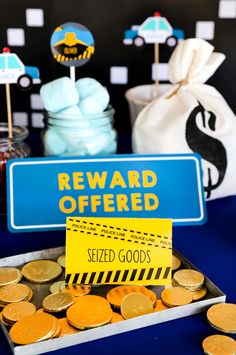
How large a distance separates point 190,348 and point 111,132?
→ 0.45 metres

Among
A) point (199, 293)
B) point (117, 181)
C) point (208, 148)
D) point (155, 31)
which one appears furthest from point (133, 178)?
point (155, 31)

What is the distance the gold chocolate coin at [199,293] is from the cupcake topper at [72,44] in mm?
419

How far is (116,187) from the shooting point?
2.76 ft

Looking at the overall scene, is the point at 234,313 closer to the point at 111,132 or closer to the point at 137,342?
the point at 137,342

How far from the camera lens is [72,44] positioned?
921 mm

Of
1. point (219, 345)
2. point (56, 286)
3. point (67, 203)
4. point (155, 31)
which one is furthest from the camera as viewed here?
point (155, 31)

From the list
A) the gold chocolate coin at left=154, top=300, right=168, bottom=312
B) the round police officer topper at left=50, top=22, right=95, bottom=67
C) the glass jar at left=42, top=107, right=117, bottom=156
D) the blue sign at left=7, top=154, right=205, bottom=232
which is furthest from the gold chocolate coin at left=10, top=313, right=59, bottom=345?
the round police officer topper at left=50, top=22, right=95, bottom=67

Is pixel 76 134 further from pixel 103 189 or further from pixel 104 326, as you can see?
pixel 104 326

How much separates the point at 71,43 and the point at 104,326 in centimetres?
51

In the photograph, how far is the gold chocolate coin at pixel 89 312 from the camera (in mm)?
591

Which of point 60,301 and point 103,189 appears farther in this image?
point 103,189

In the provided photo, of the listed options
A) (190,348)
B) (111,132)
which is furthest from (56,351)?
(111,132)

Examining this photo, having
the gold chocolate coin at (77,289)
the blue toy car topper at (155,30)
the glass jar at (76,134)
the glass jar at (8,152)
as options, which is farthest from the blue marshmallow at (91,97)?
the gold chocolate coin at (77,289)

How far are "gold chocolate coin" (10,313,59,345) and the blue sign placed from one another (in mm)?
240
